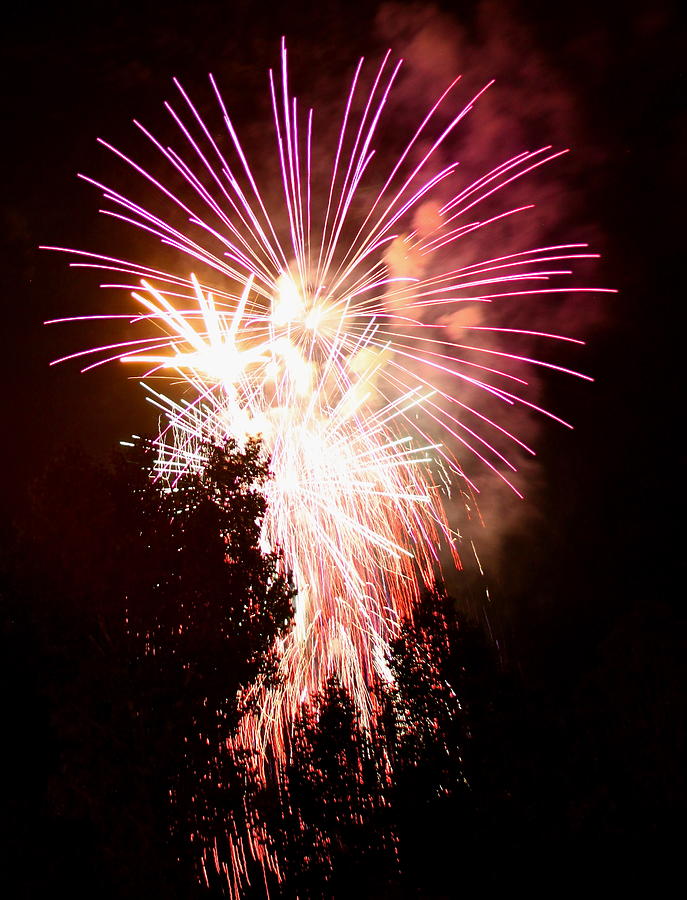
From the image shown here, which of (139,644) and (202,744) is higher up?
(139,644)

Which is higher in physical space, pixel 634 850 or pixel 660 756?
pixel 660 756

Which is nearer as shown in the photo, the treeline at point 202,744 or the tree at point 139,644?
the tree at point 139,644

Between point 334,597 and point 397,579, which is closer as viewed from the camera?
point 334,597

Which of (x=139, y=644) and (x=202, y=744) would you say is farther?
(x=139, y=644)

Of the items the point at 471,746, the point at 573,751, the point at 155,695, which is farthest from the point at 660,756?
the point at 155,695

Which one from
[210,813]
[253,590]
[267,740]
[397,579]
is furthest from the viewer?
[397,579]

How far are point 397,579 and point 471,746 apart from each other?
6.23 metres

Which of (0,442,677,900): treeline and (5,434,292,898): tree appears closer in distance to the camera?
(5,434,292,898): tree

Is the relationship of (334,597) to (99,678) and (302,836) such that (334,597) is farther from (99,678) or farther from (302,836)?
(99,678)

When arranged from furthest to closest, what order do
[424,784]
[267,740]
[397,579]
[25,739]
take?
[397,579] < [267,740] < [424,784] < [25,739]

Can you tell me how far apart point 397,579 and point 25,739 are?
1105cm

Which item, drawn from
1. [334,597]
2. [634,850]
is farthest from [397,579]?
[634,850]

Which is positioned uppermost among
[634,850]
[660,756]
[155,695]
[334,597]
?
[334,597]

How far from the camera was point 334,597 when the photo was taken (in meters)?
18.7
